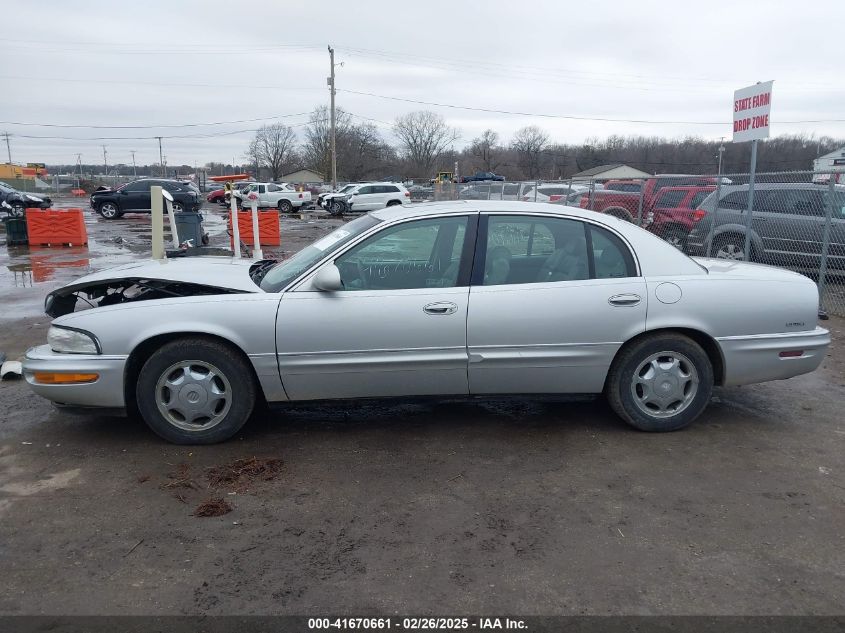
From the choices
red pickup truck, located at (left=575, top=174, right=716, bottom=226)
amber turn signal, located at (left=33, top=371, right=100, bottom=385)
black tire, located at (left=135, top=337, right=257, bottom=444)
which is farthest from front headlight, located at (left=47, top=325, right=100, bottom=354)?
red pickup truck, located at (left=575, top=174, right=716, bottom=226)

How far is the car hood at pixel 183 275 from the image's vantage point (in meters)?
4.33

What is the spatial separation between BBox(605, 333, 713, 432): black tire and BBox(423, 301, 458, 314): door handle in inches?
46.4

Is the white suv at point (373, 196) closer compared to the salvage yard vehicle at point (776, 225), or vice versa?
the salvage yard vehicle at point (776, 225)

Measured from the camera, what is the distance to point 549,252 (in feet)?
14.8

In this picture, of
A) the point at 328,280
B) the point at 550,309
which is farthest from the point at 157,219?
the point at 550,309

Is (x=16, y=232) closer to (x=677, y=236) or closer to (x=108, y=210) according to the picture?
(x=108, y=210)

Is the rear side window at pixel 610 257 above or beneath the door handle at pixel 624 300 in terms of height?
above

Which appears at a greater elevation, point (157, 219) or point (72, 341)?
point (157, 219)

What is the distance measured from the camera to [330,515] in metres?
3.43

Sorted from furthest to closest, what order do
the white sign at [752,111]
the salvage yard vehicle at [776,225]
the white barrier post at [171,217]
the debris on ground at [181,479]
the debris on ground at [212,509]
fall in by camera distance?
1. the salvage yard vehicle at [776,225]
2. the white sign at [752,111]
3. the white barrier post at [171,217]
4. the debris on ground at [181,479]
5. the debris on ground at [212,509]

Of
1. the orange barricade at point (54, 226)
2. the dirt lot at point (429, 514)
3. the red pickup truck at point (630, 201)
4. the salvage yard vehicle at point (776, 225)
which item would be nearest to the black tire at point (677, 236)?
the salvage yard vehicle at point (776, 225)

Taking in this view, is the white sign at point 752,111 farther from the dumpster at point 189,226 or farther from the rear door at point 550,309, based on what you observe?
the dumpster at point 189,226

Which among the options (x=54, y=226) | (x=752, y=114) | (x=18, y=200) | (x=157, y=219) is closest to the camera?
(x=157, y=219)

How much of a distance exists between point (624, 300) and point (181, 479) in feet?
9.66
